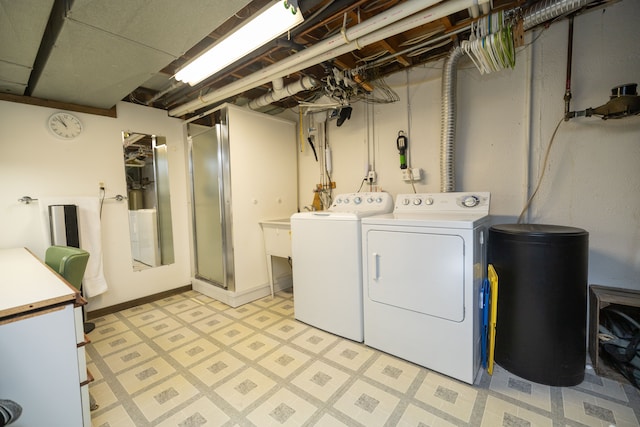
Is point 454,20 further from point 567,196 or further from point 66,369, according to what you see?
point 66,369

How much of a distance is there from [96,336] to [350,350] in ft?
7.65

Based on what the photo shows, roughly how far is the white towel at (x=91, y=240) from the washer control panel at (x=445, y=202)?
10.0 feet

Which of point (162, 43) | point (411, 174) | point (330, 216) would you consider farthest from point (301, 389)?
point (162, 43)

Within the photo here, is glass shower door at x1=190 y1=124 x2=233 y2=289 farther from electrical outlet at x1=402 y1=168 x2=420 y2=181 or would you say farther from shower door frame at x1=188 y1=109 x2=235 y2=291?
electrical outlet at x1=402 y1=168 x2=420 y2=181

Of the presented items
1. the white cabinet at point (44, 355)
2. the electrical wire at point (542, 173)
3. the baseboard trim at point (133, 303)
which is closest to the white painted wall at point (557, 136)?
the electrical wire at point (542, 173)

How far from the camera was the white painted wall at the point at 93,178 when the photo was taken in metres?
2.48

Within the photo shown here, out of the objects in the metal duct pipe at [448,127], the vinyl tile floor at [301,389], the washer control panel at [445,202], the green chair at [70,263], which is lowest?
the vinyl tile floor at [301,389]

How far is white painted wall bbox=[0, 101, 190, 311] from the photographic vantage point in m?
Result: 2.48

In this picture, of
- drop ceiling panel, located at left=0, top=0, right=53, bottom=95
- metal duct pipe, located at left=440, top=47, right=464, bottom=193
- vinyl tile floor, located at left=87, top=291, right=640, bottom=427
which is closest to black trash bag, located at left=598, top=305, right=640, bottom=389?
vinyl tile floor, located at left=87, top=291, right=640, bottom=427

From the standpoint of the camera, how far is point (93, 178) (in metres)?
2.92

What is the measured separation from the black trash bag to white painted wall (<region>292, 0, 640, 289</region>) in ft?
0.80

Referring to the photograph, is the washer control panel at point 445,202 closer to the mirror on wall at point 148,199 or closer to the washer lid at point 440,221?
the washer lid at point 440,221

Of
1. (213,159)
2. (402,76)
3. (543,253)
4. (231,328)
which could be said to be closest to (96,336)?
(231,328)

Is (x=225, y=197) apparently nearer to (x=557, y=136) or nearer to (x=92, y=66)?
(x=92, y=66)
